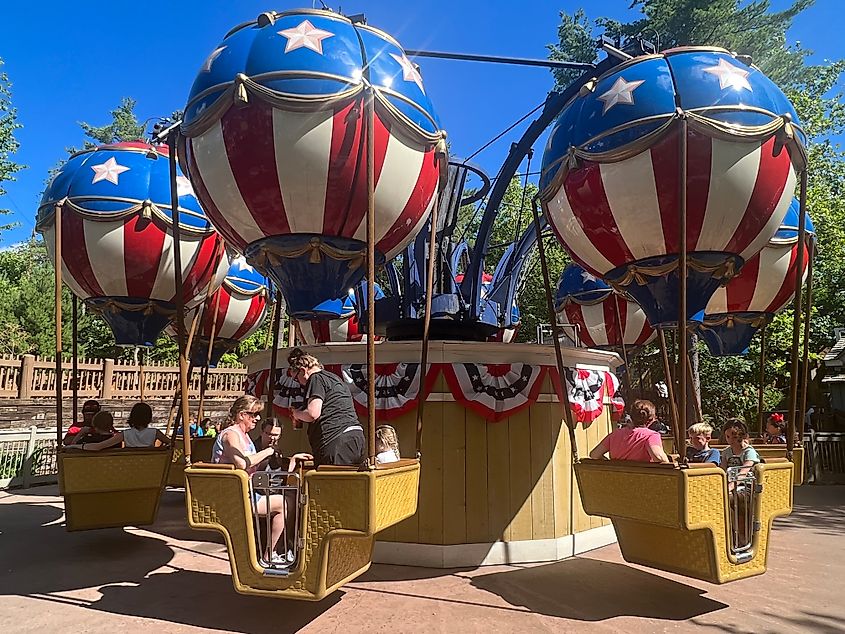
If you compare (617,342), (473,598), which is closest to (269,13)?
(473,598)

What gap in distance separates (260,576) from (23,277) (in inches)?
1225

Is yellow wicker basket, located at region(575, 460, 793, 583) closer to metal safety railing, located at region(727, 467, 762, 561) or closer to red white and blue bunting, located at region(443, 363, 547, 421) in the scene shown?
metal safety railing, located at region(727, 467, 762, 561)

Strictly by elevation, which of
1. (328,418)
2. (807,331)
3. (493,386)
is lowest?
(328,418)

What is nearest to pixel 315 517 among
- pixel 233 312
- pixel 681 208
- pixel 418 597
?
pixel 418 597

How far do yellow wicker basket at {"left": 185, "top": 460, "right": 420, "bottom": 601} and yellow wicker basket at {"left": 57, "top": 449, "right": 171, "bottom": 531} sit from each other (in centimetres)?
194

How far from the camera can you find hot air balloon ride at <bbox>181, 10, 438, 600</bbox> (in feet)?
11.4

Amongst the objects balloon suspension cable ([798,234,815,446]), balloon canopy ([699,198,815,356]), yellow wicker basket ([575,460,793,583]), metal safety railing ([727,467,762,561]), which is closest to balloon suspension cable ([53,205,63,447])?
yellow wicker basket ([575,460,793,583])

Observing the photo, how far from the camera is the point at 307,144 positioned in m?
3.64

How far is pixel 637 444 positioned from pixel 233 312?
19.0 ft

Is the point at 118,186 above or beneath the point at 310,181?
above

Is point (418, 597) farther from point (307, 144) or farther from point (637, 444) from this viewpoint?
point (307, 144)

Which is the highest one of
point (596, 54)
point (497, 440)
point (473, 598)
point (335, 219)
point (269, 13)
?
point (596, 54)

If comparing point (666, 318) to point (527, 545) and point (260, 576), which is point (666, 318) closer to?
point (527, 545)

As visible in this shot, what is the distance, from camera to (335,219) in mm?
3893
